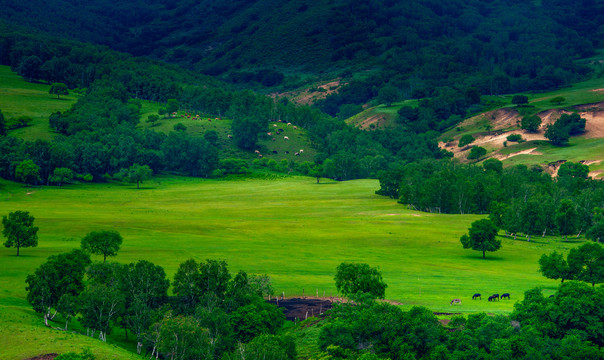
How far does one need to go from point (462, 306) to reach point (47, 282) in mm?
45572

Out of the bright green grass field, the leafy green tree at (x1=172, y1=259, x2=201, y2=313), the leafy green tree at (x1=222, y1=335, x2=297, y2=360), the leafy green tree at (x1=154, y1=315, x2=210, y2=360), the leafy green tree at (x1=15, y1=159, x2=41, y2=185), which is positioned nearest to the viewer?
the leafy green tree at (x1=222, y1=335, x2=297, y2=360)

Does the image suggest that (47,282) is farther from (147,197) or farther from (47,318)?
(147,197)

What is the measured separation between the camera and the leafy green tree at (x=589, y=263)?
3177 inches

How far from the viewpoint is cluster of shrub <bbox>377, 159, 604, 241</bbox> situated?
125 meters

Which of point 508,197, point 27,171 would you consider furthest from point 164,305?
point 27,171

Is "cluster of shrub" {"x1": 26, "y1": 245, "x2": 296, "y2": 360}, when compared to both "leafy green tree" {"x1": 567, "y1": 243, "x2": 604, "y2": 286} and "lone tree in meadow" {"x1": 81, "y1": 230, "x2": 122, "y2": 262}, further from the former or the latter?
"leafy green tree" {"x1": 567, "y1": 243, "x2": 604, "y2": 286}

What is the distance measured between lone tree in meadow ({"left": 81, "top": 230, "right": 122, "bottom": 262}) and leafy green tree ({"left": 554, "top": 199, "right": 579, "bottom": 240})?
90.6m

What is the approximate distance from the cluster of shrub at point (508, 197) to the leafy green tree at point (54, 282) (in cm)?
8998

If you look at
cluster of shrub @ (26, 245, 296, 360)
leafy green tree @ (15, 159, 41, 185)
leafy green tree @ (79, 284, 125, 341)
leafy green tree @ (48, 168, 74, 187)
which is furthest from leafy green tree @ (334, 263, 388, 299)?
leafy green tree @ (48, 168, 74, 187)

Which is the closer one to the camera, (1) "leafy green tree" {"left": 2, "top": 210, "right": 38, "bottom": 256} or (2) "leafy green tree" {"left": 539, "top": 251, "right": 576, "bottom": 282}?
(2) "leafy green tree" {"left": 539, "top": 251, "right": 576, "bottom": 282}

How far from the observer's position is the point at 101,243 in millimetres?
83250

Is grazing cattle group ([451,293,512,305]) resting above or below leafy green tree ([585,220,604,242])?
below

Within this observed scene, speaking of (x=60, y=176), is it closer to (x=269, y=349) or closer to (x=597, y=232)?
(x=597, y=232)

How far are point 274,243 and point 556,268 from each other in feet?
159
